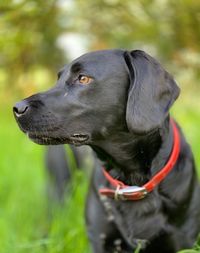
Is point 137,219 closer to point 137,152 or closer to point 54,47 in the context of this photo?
point 137,152

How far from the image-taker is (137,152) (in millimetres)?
3184

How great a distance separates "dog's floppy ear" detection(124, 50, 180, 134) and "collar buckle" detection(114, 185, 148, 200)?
36 cm

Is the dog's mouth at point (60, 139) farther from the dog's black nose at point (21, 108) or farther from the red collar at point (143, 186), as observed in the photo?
the red collar at point (143, 186)

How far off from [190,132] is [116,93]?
3.40 m

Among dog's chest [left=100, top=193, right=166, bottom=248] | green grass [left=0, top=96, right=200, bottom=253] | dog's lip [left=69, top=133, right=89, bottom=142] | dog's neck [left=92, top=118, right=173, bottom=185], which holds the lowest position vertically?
green grass [left=0, top=96, right=200, bottom=253]

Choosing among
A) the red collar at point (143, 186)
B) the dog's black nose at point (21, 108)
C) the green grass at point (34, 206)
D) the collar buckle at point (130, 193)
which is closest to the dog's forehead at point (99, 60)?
the dog's black nose at point (21, 108)

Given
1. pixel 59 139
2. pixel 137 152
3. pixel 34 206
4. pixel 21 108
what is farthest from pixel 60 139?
pixel 34 206

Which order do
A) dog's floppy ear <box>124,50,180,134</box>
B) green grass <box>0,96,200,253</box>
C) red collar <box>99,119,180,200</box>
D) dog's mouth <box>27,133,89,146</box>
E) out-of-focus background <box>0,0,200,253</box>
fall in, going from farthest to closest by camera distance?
out-of-focus background <box>0,0,200,253</box>, green grass <box>0,96,200,253</box>, red collar <box>99,119,180,200</box>, dog's mouth <box>27,133,89,146</box>, dog's floppy ear <box>124,50,180,134</box>

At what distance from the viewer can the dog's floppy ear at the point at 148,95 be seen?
292 cm

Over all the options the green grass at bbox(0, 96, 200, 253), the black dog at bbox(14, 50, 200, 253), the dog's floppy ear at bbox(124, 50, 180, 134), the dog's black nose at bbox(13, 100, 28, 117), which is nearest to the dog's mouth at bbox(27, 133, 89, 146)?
the black dog at bbox(14, 50, 200, 253)

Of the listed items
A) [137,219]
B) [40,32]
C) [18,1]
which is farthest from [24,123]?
[40,32]

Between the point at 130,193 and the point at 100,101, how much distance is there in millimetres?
504

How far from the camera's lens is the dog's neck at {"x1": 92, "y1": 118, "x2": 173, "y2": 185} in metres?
3.14

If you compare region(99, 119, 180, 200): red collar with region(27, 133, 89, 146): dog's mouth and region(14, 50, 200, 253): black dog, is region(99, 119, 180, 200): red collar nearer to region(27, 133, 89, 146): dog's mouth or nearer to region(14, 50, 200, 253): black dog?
region(14, 50, 200, 253): black dog
